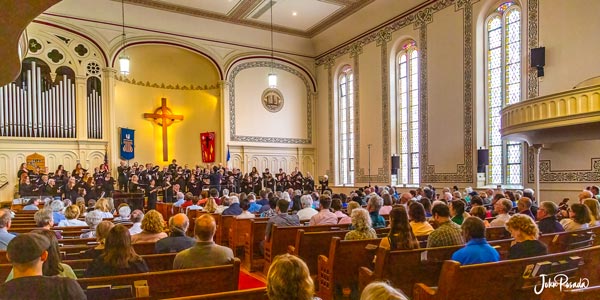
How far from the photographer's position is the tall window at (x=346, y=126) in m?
15.0

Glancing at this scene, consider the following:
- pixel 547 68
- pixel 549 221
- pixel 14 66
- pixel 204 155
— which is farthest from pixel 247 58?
pixel 14 66

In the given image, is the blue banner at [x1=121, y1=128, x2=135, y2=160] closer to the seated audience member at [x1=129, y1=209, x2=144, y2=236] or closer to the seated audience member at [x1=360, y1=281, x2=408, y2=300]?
the seated audience member at [x1=129, y1=209, x2=144, y2=236]

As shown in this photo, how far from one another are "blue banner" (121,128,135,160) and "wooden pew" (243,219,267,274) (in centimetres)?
924

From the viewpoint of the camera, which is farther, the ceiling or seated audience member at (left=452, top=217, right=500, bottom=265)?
the ceiling

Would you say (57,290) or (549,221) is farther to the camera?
(549,221)

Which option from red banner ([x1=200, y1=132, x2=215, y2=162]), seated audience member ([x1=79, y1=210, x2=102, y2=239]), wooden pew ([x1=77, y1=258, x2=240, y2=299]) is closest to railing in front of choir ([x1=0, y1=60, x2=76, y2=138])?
red banner ([x1=200, y1=132, x2=215, y2=162])

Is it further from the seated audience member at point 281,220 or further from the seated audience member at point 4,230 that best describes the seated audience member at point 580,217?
the seated audience member at point 4,230

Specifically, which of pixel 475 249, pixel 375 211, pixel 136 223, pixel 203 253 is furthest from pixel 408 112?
pixel 203 253

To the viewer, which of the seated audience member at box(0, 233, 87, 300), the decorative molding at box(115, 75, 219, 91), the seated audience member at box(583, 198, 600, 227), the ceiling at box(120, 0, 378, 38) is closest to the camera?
the seated audience member at box(0, 233, 87, 300)

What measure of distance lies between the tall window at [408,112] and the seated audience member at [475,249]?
9766mm

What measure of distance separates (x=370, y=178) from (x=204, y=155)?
20.1 feet

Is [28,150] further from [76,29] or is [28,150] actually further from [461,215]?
[461,215]

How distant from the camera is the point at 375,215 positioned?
4781 millimetres

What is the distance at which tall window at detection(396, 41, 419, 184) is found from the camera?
1231 centimetres
